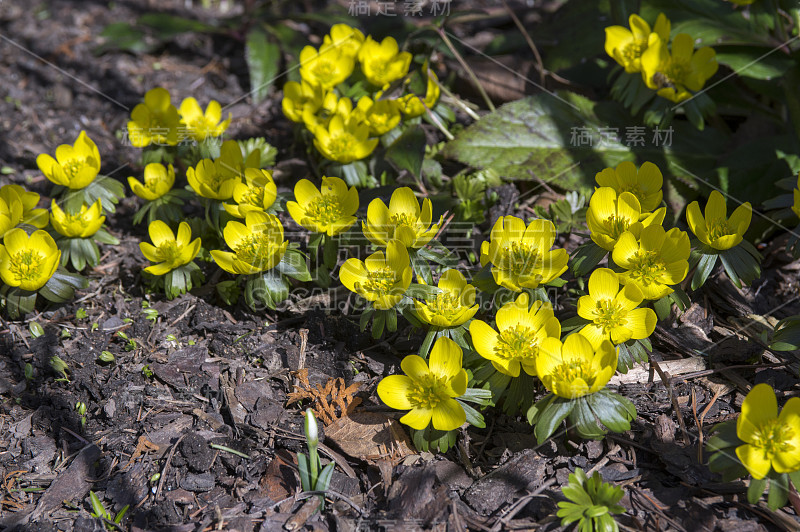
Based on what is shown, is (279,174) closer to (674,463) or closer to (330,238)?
(330,238)

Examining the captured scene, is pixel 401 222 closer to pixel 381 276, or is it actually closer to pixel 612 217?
pixel 381 276

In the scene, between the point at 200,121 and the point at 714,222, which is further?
the point at 200,121

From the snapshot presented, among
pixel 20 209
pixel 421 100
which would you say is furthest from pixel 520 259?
pixel 20 209

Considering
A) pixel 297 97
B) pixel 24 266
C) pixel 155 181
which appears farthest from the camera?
pixel 297 97

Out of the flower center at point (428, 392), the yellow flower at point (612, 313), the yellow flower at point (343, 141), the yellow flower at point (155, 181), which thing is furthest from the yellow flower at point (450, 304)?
the yellow flower at point (155, 181)

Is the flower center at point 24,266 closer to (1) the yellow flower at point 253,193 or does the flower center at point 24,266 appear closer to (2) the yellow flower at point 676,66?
(1) the yellow flower at point 253,193

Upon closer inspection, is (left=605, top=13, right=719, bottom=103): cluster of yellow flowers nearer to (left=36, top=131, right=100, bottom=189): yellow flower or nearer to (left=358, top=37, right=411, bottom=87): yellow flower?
(left=358, top=37, right=411, bottom=87): yellow flower

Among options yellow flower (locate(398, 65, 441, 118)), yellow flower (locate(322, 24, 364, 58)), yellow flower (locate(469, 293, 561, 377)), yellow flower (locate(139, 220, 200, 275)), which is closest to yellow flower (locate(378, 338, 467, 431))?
yellow flower (locate(469, 293, 561, 377))
